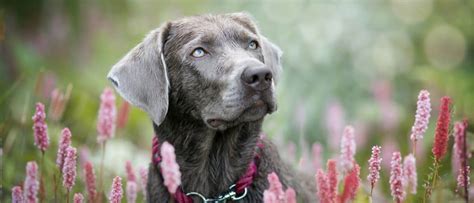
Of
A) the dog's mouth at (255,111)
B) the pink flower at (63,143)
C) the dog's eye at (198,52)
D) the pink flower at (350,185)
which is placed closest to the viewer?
the pink flower at (350,185)

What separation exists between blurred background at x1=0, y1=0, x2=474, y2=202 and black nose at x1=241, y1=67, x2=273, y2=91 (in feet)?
7.36

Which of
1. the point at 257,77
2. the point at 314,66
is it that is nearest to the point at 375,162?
the point at 257,77

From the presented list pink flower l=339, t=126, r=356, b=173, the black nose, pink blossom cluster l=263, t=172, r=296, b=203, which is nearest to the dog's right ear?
the black nose

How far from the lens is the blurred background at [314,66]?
23.6 ft

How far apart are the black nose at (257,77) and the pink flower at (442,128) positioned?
1024 mm

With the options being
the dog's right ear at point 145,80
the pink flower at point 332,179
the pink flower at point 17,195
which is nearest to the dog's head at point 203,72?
the dog's right ear at point 145,80

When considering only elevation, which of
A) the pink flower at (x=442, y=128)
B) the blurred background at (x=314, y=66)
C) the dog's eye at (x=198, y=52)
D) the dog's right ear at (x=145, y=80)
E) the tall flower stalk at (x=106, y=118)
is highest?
the blurred background at (x=314, y=66)

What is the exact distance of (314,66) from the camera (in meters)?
9.08

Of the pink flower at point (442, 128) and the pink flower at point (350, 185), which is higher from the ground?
the pink flower at point (442, 128)

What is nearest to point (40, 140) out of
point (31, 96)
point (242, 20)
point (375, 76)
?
point (242, 20)

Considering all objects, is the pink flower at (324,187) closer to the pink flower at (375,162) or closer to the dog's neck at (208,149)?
the pink flower at (375,162)

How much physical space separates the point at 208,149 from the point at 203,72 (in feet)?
1.62

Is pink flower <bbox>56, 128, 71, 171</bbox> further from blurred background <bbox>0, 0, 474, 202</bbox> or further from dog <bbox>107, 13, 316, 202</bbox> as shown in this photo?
blurred background <bbox>0, 0, 474, 202</bbox>

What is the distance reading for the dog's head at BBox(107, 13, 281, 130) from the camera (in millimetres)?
4105
